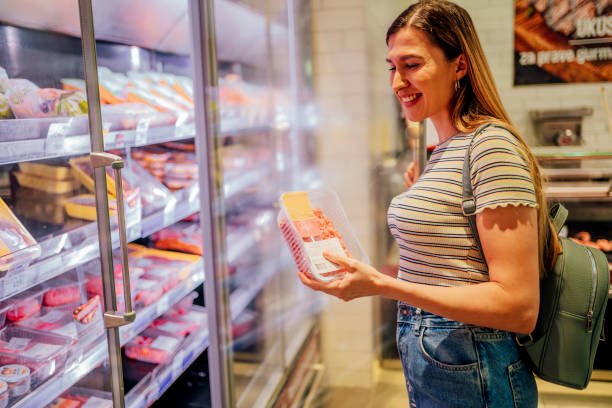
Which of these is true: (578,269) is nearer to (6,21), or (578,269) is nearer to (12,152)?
(12,152)

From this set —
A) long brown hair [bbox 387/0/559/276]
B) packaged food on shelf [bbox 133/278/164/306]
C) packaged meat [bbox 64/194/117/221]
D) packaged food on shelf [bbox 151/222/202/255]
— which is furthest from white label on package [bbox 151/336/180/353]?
long brown hair [bbox 387/0/559/276]

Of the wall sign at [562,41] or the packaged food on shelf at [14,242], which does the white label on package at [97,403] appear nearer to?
the packaged food on shelf at [14,242]

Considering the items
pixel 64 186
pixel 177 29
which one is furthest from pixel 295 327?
pixel 64 186

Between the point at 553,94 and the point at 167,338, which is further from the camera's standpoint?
the point at 553,94

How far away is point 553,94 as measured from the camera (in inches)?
158

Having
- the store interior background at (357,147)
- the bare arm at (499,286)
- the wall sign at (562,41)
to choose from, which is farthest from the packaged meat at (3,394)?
the wall sign at (562,41)

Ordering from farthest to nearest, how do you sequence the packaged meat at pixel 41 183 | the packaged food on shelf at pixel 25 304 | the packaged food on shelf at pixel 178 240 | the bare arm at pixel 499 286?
the packaged food on shelf at pixel 178 240 → the packaged food on shelf at pixel 25 304 → the packaged meat at pixel 41 183 → the bare arm at pixel 499 286

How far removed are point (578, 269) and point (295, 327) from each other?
7.31 feet

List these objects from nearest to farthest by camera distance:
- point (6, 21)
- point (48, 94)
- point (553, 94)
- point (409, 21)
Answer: point (409, 21) → point (48, 94) → point (6, 21) → point (553, 94)

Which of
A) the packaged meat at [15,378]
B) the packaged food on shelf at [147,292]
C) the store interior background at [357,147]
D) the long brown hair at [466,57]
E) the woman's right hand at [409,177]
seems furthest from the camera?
the store interior background at [357,147]

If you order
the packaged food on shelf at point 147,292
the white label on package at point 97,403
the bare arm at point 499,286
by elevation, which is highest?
the bare arm at point 499,286

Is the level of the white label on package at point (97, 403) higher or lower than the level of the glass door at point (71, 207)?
lower

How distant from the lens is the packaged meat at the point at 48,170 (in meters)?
1.30

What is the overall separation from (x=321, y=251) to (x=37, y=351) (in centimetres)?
79
